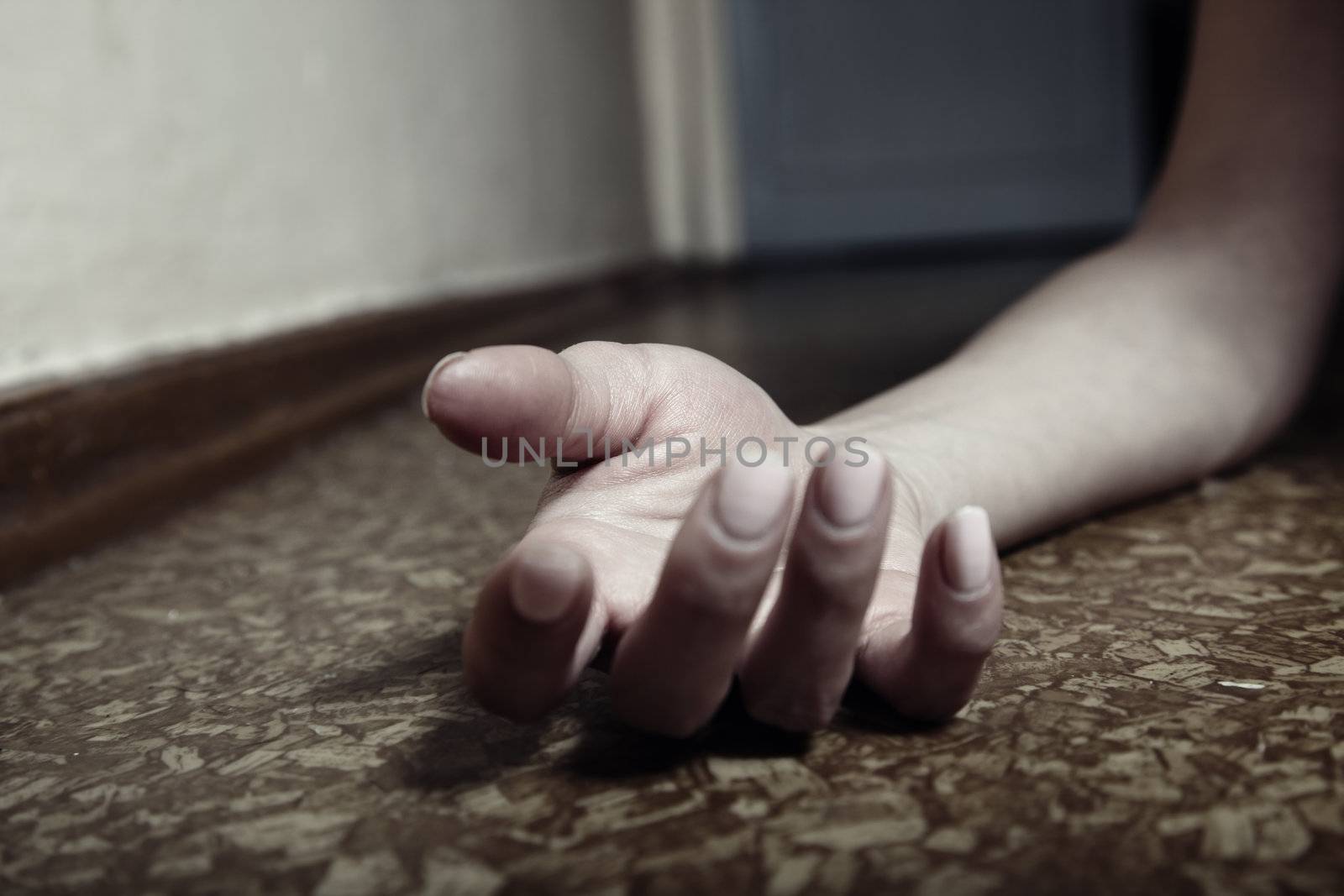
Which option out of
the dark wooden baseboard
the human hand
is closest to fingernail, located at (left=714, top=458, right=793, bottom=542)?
the human hand

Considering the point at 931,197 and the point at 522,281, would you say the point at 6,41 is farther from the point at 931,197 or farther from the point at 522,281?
the point at 931,197

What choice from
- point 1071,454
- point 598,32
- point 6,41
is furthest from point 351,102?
point 598,32

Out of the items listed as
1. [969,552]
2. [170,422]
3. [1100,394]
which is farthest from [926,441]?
[170,422]

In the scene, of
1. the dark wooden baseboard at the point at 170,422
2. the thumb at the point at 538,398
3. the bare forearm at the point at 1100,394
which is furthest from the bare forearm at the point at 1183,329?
the dark wooden baseboard at the point at 170,422

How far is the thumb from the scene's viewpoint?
348mm

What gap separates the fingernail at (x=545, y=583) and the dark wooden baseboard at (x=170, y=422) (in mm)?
491

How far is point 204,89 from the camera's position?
100 centimetres

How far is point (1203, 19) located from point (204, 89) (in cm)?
78

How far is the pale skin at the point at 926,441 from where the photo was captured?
0.31m

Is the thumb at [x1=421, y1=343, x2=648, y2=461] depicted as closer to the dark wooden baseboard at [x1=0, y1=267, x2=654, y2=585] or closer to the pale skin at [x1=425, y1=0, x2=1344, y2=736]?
the pale skin at [x1=425, y1=0, x2=1344, y2=736]

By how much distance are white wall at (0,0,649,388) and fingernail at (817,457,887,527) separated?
0.63 metres

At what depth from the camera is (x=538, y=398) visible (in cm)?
37

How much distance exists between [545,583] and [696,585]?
4 centimetres

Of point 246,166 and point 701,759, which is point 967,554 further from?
point 246,166
